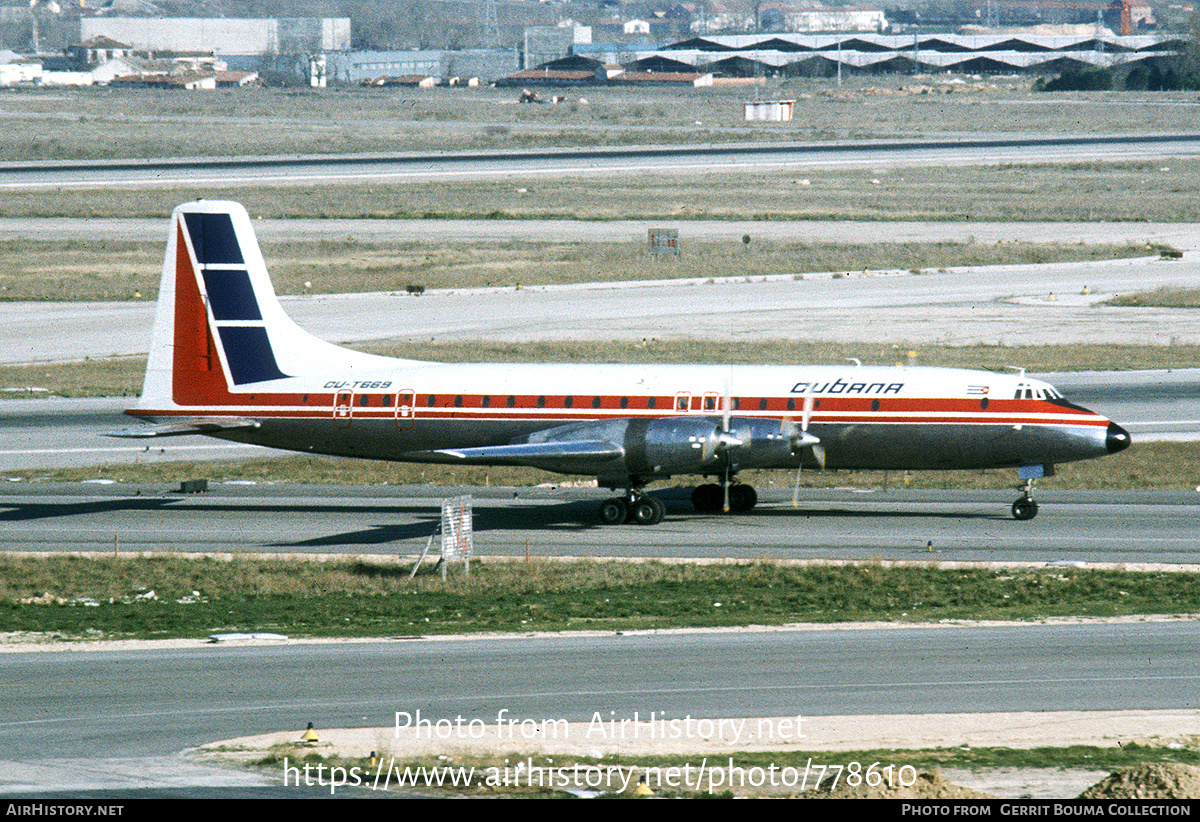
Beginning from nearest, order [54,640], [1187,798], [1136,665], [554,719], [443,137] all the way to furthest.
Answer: [1187,798]
[554,719]
[1136,665]
[54,640]
[443,137]

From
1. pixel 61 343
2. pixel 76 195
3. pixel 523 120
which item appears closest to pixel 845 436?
pixel 61 343

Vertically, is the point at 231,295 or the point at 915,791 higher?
the point at 231,295

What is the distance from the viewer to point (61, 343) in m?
67.4

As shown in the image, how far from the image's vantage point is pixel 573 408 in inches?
1577

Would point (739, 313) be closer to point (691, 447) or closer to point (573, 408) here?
point (573, 408)

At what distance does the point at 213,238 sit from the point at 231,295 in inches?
71.1

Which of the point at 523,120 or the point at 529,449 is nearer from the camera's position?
the point at 529,449

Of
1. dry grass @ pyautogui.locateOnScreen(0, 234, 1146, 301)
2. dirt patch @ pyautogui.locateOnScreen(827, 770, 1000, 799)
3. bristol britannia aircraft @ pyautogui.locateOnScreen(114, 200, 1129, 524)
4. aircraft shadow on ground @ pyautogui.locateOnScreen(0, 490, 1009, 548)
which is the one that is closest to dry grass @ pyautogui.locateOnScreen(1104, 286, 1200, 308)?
dry grass @ pyautogui.locateOnScreen(0, 234, 1146, 301)

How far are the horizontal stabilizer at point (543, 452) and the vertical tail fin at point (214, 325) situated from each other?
681 centimetres

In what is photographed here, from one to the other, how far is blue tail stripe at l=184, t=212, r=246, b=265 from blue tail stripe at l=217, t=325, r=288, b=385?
7.11ft

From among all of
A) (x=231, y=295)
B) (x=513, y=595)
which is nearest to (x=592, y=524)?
(x=513, y=595)

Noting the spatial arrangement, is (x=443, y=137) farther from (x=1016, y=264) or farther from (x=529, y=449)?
(x=529, y=449)

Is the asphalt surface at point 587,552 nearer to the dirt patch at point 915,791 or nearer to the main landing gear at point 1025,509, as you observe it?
the main landing gear at point 1025,509

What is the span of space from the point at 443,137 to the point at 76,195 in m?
55.5
